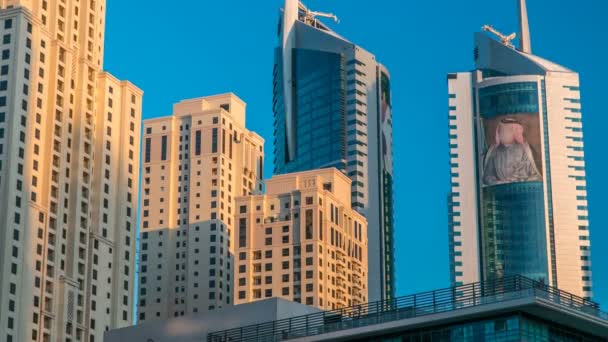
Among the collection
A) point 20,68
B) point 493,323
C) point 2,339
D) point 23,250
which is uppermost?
point 20,68

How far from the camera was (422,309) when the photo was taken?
332 feet

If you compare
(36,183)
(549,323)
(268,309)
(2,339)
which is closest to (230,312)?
(268,309)

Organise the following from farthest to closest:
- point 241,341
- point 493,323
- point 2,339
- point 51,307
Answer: point 51,307, point 2,339, point 241,341, point 493,323

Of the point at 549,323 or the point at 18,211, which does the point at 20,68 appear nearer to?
the point at 18,211

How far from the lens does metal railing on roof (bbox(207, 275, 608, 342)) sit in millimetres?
98812

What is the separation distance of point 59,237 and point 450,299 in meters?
107

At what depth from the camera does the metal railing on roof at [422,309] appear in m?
98.8

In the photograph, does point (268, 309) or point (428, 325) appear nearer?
point (428, 325)

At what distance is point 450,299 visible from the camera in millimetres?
100188

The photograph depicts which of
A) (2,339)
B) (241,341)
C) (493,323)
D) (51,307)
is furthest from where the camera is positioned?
(51,307)

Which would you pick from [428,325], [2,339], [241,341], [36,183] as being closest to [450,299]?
[428,325]

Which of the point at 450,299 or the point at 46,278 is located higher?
the point at 46,278

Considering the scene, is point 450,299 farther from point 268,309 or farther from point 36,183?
point 36,183

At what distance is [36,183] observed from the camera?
195750 millimetres
